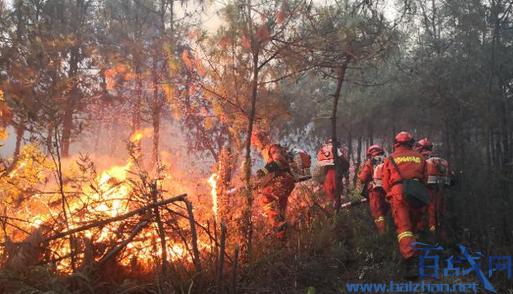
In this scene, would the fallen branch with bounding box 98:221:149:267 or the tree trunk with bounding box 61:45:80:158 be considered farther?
the tree trunk with bounding box 61:45:80:158

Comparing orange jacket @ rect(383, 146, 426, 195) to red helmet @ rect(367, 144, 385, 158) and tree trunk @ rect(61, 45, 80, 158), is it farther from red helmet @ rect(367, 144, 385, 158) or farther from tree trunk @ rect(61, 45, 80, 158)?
tree trunk @ rect(61, 45, 80, 158)

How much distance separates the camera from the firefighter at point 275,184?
5809 millimetres

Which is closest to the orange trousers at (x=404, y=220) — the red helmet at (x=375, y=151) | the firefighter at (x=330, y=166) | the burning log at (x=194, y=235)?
the red helmet at (x=375, y=151)

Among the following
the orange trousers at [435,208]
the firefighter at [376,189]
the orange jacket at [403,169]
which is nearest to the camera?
the orange jacket at [403,169]

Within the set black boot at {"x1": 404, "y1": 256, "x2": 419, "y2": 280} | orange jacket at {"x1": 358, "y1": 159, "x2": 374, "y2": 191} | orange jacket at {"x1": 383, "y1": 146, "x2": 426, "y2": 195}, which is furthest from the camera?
orange jacket at {"x1": 358, "y1": 159, "x2": 374, "y2": 191}

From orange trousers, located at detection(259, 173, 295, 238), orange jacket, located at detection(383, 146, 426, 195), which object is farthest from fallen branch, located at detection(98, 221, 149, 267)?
orange jacket, located at detection(383, 146, 426, 195)

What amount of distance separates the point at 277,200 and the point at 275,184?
11.0 inches

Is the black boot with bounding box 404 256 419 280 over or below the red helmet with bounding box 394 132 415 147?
below

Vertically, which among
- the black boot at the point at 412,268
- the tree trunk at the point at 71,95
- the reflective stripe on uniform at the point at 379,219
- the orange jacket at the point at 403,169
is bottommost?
the black boot at the point at 412,268

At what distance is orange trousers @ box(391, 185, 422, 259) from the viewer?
4.90 meters

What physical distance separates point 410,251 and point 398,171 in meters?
1.16

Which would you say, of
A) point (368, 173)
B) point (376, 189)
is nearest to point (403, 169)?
point (376, 189)

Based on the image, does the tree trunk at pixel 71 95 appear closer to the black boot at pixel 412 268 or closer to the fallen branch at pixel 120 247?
the fallen branch at pixel 120 247

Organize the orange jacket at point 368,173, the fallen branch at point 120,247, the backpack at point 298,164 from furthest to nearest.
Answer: the orange jacket at point 368,173, the backpack at point 298,164, the fallen branch at point 120,247
